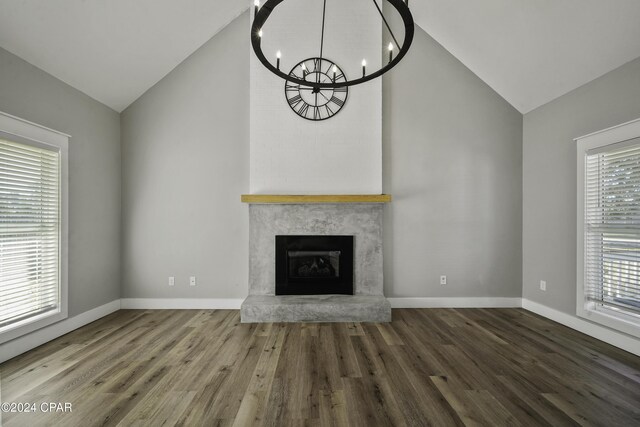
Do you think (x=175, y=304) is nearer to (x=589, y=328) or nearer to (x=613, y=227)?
(x=589, y=328)

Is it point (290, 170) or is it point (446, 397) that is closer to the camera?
point (446, 397)

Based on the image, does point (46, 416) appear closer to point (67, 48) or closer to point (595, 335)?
point (67, 48)

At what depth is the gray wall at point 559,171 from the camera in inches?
107

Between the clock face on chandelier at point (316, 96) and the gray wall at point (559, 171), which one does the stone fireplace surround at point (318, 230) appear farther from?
the gray wall at point (559, 171)

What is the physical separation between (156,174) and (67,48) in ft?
5.00

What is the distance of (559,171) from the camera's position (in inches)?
131

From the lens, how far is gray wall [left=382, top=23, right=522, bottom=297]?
3.88 meters

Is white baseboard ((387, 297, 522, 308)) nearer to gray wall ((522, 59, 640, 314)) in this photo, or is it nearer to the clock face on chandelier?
gray wall ((522, 59, 640, 314))

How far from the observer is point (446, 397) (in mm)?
1919

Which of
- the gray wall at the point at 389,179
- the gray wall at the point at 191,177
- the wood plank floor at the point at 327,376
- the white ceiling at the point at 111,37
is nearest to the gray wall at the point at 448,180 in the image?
the gray wall at the point at 389,179

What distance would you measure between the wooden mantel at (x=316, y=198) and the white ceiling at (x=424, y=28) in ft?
6.59

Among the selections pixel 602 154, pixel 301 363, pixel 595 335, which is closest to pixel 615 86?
pixel 602 154

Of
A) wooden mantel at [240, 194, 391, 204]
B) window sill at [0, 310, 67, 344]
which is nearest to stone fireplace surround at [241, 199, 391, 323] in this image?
wooden mantel at [240, 194, 391, 204]

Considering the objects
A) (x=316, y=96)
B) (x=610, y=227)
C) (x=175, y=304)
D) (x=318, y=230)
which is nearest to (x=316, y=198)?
(x=318, y=230)
